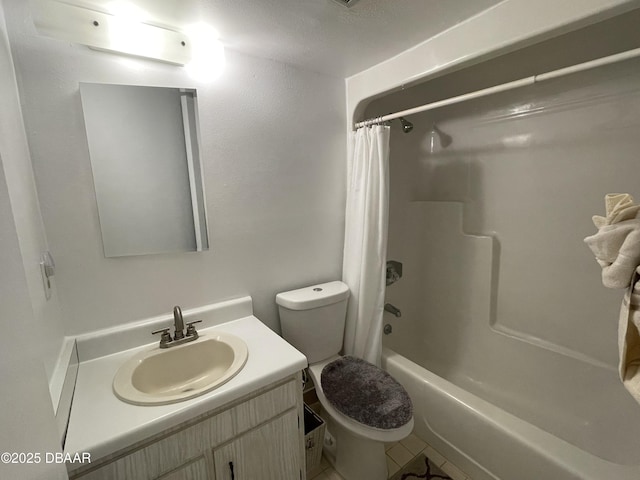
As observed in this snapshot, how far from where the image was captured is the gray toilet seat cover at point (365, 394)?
3.80 ft

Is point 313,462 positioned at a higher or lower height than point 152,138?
lower

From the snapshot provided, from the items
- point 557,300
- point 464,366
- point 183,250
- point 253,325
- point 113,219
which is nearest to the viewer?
point 113,219

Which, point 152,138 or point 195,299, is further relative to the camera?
point 195,299

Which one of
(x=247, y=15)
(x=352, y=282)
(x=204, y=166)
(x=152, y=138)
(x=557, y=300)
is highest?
(x=247, y=15)

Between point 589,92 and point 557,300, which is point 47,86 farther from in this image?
point 557,300

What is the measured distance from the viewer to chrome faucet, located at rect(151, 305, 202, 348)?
1.17 metres

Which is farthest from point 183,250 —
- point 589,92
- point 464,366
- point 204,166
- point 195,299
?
point 589,92

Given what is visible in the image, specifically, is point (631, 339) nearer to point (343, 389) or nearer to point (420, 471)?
point (343, 389)

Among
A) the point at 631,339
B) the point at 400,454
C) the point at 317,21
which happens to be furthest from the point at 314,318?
the point at 317,21

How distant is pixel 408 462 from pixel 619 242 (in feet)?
4.80

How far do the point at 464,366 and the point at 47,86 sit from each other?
104 inches

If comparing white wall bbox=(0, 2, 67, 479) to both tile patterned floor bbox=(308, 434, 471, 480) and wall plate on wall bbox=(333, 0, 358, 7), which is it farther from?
tile patterned floor bbox=(308, 434, 471, 480)

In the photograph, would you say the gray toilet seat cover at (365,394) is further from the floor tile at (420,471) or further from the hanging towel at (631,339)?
the hanging towel at (631,339)

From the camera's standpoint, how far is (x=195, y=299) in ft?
4.35
